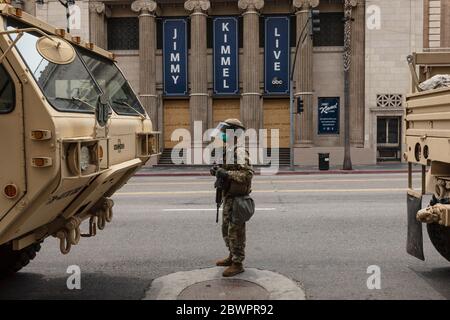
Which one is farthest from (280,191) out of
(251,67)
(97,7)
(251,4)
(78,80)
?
(97,7)

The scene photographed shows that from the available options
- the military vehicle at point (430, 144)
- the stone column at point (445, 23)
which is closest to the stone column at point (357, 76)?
the stone column at point (445, 23)

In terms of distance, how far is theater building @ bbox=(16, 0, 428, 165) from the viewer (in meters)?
25.1

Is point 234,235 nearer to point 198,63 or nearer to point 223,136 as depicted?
point 223,136

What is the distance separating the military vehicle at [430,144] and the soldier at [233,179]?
1922mm

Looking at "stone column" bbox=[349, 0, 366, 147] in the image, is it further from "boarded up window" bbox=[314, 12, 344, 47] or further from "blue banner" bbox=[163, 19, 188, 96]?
"blue banner" bbox=[163, 19, 188, 96]

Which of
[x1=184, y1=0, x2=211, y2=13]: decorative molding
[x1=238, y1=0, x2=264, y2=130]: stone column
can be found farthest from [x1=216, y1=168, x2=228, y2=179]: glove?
[x1=184, y1=0, x2=211, y2=13]: decorative molding

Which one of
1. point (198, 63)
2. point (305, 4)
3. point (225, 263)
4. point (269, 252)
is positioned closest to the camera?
point (225, 263)

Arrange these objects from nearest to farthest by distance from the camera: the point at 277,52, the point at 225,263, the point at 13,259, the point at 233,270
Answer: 1. the point at 13,259
2. the point at 233,270
3. the point at 225,263
4. the point at 277,52

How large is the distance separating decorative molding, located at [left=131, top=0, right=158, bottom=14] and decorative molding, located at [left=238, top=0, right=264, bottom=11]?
5.01m

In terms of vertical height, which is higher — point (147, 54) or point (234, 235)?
point (147, 54)

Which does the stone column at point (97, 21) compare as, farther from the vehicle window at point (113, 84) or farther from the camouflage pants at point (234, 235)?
the camouflage pants at point (234, 235)

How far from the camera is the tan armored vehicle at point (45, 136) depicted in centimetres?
322

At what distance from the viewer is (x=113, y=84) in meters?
5.32

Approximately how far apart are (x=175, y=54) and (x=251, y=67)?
4.65m
